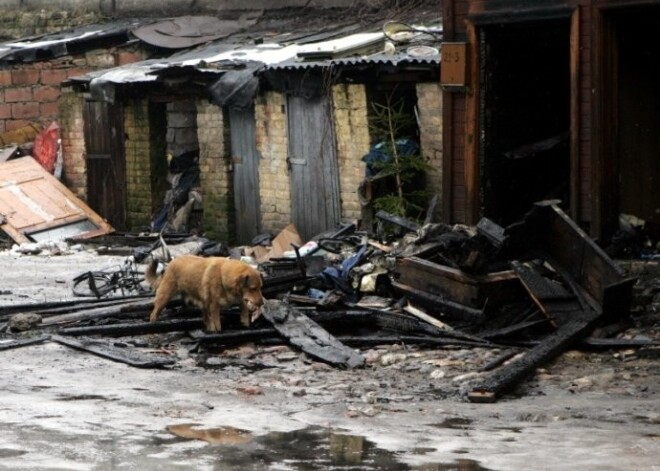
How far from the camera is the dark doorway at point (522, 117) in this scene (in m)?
14.9

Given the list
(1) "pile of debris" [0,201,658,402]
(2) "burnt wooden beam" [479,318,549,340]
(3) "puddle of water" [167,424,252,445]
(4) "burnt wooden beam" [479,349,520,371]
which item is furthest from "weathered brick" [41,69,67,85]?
(3) "puddle of water" [167,424,252,445]

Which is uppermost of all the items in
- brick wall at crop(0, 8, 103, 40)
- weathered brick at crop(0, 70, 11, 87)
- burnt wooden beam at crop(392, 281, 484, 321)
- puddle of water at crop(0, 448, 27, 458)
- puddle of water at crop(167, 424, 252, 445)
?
brick wall at crop(0, 8, 103, 40)

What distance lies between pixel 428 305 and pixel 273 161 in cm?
778

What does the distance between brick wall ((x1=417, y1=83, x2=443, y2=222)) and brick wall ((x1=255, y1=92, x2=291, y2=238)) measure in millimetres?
2776

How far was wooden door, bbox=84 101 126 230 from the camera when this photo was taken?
22.4 metres

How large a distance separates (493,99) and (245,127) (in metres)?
6.31

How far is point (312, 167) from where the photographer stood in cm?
1930

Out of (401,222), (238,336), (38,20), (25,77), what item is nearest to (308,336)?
(238,336)

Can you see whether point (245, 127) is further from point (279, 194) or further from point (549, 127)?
point (549, 127)

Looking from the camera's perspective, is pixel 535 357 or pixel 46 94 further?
pixel 46 94

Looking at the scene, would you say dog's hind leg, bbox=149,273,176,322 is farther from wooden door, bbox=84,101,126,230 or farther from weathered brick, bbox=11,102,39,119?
weathered brick, bbox=11,102,39,119

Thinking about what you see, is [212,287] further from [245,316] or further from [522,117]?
[522,117]

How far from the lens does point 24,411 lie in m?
9.46

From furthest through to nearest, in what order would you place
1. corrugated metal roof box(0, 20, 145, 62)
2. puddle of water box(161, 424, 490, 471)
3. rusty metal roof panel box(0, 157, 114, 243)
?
corrugated metal roof box(0, 20, 145, 62) < rusty metal roof panel box(0, 157, 114, 243) < puddle of water box(161, 424, 490, 471)
